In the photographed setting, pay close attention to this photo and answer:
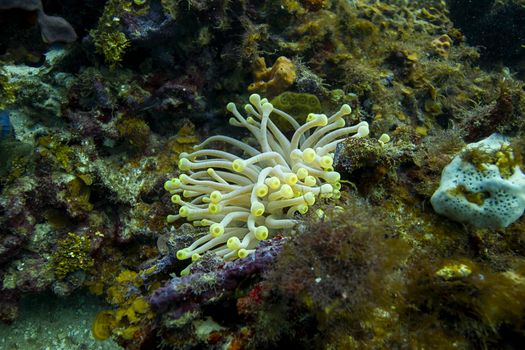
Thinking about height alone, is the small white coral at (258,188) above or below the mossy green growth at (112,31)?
below

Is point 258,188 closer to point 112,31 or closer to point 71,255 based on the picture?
point 71,255

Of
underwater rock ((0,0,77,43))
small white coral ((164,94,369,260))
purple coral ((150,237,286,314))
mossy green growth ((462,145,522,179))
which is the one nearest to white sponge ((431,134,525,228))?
mossy green growth ((462,145,522,179))

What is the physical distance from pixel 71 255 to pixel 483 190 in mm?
3395

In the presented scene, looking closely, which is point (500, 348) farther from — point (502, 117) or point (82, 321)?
point (82, 321)

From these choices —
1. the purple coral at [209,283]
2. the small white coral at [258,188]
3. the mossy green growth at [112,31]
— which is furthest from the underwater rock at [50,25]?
the purple coral at [209,283]

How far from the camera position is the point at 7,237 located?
3191 mm

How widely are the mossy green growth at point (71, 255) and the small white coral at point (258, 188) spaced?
897 millimetres

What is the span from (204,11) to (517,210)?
324 cm

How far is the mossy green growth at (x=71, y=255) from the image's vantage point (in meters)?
3.31

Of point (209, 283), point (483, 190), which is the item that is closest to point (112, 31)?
point (209, 283)

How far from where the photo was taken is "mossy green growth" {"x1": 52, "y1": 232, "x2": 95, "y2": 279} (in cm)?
331

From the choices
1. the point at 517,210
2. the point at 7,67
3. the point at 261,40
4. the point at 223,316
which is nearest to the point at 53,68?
the point at 7,67

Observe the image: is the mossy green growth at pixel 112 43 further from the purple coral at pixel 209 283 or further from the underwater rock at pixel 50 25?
the purple coral at pixel 209 283

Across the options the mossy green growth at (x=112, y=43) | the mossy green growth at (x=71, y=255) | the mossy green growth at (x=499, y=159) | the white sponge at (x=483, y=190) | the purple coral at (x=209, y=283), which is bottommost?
the mossy green growth at (x=71, y=255)
